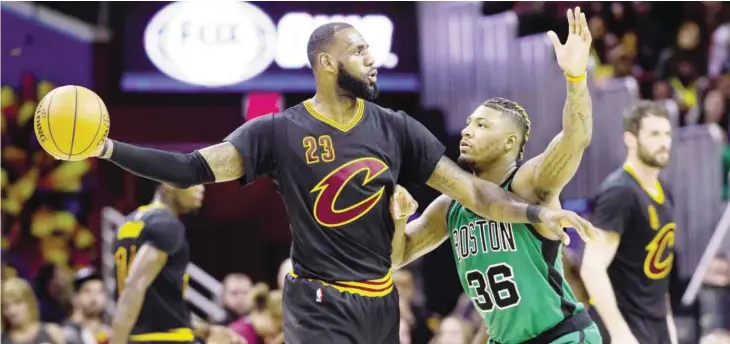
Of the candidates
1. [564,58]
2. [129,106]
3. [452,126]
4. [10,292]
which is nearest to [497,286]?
[564,58]

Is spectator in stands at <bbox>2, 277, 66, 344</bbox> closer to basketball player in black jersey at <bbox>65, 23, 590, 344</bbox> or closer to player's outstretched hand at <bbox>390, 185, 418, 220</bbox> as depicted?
basketball player in black jersey at <bbox>65, 23, 590, 344</bbox>

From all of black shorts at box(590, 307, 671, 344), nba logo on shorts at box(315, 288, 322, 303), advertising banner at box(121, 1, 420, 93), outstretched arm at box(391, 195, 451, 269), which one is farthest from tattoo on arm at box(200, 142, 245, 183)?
advertising banner at box(121, 1, 420, 93)

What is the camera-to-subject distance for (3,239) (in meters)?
12.4

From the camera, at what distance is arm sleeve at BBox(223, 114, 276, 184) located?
4629 millimetres

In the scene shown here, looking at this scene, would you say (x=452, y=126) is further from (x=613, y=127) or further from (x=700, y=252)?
(x=700, y=252)

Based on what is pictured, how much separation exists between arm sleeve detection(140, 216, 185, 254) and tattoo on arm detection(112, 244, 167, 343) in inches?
1.7

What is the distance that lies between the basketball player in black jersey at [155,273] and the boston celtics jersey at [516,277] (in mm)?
2630

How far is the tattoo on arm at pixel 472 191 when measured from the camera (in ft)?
15.9

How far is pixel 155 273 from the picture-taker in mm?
7023

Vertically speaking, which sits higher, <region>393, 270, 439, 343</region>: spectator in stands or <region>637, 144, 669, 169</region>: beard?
<region>637, 144, 669, 169</region>: beard

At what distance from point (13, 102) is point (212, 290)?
10.2 ft

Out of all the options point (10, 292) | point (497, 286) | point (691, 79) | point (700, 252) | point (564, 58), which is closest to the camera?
point (564, 58)

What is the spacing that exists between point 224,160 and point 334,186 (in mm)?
471

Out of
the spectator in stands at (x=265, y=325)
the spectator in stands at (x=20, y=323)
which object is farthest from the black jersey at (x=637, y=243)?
the spectator in stands at (x=20, y=323)
